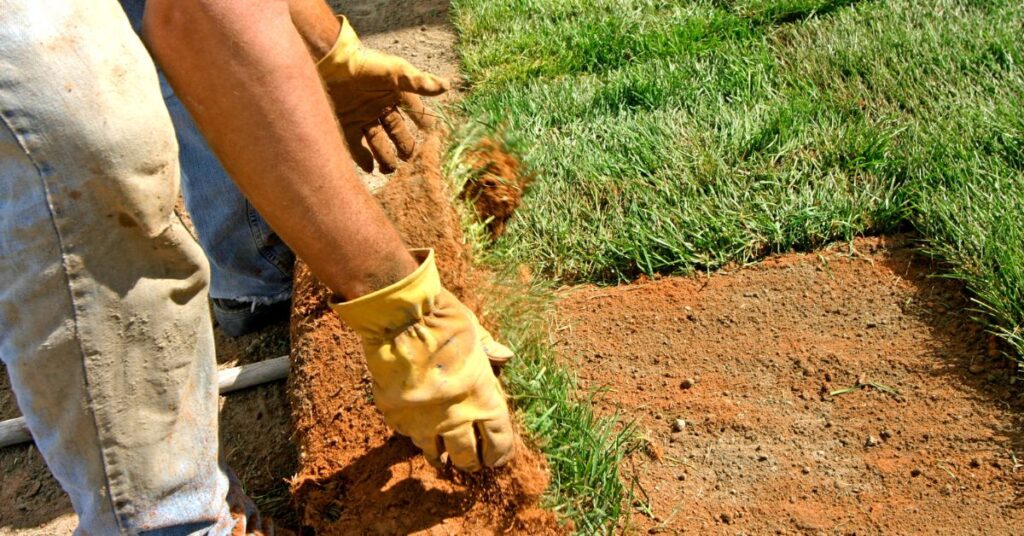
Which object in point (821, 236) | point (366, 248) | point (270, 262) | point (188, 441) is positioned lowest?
point (270, 262)

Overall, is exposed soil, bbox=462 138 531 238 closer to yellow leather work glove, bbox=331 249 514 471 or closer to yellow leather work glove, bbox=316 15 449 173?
yellow leather work glove, bbox=316 15 449 173

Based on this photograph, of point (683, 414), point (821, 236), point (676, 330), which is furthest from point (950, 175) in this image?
point (683, 414)

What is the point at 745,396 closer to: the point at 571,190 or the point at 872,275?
the point at 872,275

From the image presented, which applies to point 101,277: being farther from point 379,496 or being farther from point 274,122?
point 379,496

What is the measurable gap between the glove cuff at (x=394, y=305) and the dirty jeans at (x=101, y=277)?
14.1 inches

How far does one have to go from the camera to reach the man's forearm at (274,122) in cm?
162

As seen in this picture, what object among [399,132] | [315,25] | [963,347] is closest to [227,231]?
[399,132]

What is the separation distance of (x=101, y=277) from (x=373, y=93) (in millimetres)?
1239

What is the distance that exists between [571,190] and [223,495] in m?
1.67

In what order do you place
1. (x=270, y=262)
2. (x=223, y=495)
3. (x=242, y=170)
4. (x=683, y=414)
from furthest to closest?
1. (x=270, y=262)
2. (x=683, y=414)
3. (x=223, y=495)
4. (x=242, y=170)

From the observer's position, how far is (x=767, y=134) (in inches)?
122

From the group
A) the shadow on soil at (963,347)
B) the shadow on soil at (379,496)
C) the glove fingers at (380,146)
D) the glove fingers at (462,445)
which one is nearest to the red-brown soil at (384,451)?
the shadow on soil at (379,496)

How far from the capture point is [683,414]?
2.36 m

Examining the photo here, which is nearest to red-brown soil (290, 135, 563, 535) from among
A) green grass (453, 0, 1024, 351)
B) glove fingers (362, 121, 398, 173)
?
glove fingers (362, 121, 398, 173)
